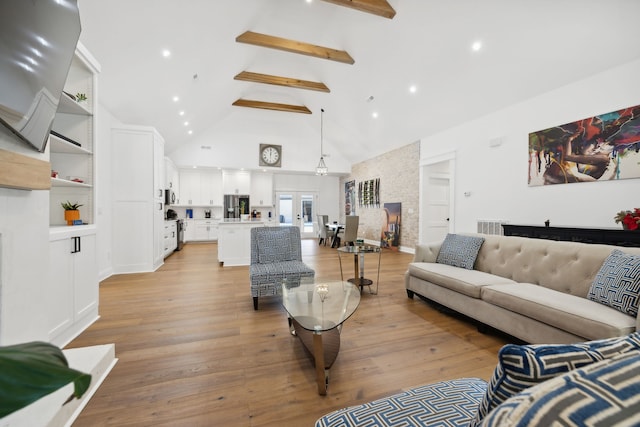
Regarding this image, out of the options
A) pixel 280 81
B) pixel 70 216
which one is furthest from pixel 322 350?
pixel 280 81

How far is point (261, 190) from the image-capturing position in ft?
30.6

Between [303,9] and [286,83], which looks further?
[286,83]

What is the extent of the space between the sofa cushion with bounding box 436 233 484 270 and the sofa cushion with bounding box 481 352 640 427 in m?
2.84

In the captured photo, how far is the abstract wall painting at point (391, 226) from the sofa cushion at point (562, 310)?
486cm

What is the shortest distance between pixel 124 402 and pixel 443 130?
253 inches

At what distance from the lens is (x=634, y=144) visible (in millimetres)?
2967

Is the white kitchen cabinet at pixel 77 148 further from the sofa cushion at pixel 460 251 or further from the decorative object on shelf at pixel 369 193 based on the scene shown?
the decorative object on shelf at pixel 369 193

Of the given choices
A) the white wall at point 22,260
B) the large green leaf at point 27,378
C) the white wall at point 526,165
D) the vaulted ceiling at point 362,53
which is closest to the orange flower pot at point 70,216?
the white wall at point 22,260

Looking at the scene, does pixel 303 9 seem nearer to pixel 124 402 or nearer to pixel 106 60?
pixel 106 60

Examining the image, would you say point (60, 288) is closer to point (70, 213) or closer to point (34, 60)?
point (70, 213)

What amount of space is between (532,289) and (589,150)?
2481mm

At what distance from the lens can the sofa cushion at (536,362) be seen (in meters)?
0.52

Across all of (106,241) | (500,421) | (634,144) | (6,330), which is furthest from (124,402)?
(634,144)

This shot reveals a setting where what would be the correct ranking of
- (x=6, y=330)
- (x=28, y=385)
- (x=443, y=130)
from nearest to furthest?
(x=28, y=385) → (x=6, y=330) → (x=443, y=130)
